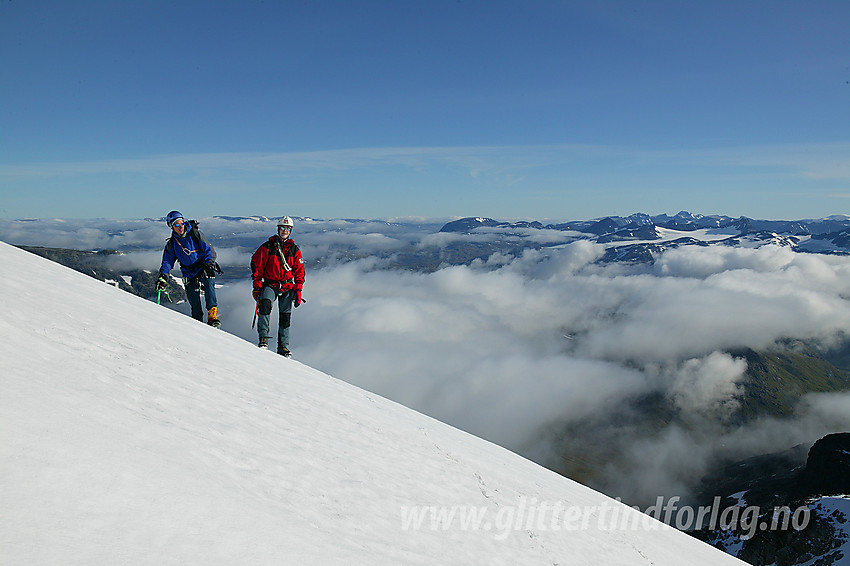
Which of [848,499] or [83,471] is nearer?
[83,471]

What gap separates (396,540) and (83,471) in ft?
10.8

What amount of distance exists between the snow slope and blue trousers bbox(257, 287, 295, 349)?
2240mm

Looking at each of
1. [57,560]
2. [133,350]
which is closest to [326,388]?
[133,350]

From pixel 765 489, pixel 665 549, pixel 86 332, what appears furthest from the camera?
pixel 765 489

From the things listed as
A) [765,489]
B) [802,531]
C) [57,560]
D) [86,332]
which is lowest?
[765,489]

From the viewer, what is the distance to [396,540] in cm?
523

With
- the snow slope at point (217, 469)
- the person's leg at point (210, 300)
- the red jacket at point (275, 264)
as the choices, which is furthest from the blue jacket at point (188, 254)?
the snow slope at point (217, 469)

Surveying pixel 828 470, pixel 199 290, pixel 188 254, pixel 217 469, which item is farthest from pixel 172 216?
pixel 828 470

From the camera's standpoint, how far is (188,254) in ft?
45.1

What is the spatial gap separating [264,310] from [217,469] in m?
9.15

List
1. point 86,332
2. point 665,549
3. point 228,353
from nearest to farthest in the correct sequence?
point 86,332 → point 665,549 → point 228,353

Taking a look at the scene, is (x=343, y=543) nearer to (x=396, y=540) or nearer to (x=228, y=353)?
(x=396, y=540)

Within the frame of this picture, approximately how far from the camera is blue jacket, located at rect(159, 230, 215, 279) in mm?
13703

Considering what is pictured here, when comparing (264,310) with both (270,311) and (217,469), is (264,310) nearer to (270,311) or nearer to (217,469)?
(270,311)
